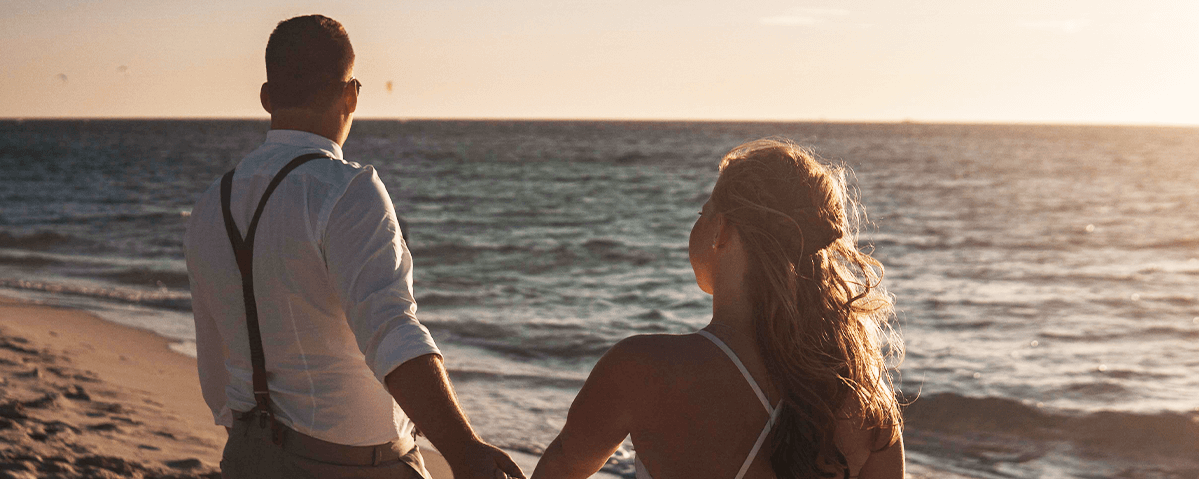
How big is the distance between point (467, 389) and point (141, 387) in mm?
2728

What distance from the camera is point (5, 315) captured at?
9562 millimetres

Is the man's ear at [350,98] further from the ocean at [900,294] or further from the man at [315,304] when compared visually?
the ocean at [900,294]

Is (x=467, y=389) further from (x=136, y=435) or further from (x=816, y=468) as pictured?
(x=816, y=468)

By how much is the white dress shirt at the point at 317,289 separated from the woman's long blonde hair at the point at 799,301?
0.75 m

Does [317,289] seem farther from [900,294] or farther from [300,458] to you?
[900,294]

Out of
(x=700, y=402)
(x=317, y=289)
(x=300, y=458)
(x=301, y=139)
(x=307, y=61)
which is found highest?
(x=307, y=61)

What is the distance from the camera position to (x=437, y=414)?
189cm

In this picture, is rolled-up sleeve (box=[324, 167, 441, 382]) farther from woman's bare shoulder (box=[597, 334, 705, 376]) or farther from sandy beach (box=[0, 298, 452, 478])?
sandy beach (box=[0, 298, 452, 478])

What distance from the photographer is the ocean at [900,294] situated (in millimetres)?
7324

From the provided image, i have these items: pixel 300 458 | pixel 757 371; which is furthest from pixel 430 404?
pixel 757 371

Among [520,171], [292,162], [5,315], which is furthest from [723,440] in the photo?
[520,171]

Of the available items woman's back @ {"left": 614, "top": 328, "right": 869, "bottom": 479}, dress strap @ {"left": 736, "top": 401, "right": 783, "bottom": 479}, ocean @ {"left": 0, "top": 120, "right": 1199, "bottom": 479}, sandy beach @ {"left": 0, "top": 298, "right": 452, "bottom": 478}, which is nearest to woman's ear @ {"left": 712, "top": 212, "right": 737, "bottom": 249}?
woman's back @ {"left": 614, "top": 328, "right": 869, "bottom": 479}

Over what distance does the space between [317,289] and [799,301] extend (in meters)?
A: 1.12

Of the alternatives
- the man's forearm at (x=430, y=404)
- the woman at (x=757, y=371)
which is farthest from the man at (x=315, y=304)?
the woman at (x=757, y=371)
